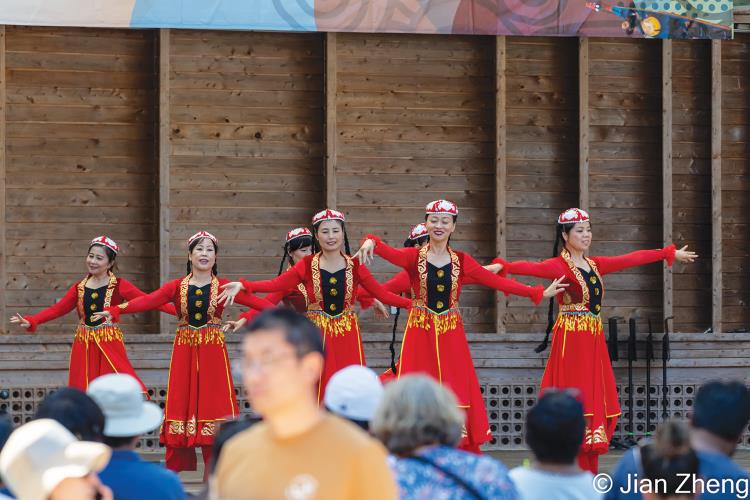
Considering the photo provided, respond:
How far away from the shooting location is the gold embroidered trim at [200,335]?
6758mm

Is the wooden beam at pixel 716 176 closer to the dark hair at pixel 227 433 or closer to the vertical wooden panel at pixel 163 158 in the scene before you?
the vertical wooden panel at pixel 163 158

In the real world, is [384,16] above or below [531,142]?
above

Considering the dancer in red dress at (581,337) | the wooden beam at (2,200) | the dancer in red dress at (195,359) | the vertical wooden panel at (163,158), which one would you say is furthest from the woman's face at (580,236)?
the wooden beam at (2,200)

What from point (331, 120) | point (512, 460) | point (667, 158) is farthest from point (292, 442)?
point (667, 158)

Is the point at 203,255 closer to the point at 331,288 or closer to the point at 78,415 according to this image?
the point at 331,288

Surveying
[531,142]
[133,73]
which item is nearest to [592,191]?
[531,142]

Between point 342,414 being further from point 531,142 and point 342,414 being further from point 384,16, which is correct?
point 531,142

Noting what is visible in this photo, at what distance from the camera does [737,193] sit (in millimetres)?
8734

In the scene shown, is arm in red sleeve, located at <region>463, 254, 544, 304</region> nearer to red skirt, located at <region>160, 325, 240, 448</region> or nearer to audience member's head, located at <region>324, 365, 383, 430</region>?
red skirt, located at <region>160, 325, 240, 448</region>

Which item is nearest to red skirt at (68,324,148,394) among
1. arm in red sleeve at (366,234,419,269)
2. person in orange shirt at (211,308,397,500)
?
arm in red sleeve at (366,234,419,269)

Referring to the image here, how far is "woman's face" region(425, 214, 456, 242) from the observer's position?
252 inches

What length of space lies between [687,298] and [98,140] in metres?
4.37

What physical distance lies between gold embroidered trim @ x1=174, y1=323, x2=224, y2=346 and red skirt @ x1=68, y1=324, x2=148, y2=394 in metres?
0.47

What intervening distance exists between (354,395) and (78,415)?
0.72 m
